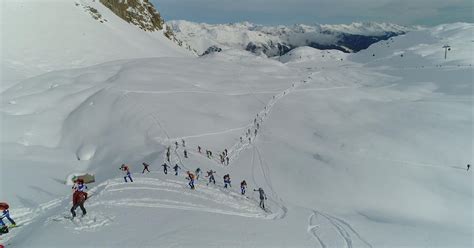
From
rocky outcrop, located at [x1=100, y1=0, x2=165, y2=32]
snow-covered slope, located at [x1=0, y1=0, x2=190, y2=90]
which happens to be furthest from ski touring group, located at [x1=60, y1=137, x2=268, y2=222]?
rocky outcrop, located at [x1=100, y1=0, x2=165, y2=32]

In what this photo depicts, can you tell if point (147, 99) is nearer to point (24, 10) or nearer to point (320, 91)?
point (320, 91)

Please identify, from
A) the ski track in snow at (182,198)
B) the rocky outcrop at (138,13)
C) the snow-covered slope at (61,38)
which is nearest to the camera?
Result: the ski track in snow at (182,198)

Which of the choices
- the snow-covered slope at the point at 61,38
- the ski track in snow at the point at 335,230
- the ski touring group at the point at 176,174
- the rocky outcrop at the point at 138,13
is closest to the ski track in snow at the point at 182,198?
the ski touring group at the point at 176,174

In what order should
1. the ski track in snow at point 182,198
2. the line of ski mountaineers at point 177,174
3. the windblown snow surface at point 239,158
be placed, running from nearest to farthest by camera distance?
the line of ski mountaineers at point 177,174
the windblown snow surface at point 239,158
the ski track in snow at point 182,198

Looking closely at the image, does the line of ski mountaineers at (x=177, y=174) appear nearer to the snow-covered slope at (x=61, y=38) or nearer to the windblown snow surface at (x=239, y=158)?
the windblown snow surface at (x=239, y=158)

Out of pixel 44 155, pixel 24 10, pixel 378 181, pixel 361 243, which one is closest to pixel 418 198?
pixel 378 181

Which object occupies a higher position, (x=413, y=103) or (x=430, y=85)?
(x=430, y=85)

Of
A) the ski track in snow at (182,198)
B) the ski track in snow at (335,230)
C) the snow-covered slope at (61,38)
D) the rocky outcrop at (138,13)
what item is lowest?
the ski track in snow at (335,230)

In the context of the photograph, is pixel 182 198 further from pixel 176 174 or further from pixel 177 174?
pixel 177 174
